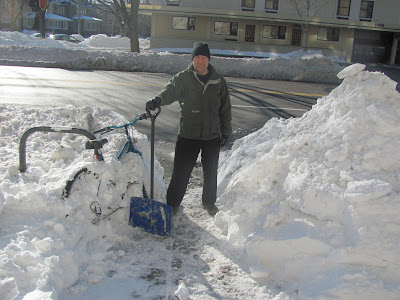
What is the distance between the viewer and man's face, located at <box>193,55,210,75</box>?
4023mm

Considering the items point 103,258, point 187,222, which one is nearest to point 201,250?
point 187,222

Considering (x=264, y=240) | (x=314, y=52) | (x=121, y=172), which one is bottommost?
(x=264, y=240)

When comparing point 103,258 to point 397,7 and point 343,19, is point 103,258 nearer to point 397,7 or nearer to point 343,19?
point 343,19

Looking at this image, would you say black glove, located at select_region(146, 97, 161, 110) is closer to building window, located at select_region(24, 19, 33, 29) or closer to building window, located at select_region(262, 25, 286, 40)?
building window, located at select_region(262, 25, 286, 40)

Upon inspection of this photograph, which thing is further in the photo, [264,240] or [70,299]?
[264,240]

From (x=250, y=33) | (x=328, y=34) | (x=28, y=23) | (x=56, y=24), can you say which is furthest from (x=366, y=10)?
(x=28, y=23)

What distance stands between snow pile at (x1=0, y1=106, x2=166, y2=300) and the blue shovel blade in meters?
0.10

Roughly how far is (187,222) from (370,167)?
6.25 feet

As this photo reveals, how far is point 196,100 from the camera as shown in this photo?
13.5 feet

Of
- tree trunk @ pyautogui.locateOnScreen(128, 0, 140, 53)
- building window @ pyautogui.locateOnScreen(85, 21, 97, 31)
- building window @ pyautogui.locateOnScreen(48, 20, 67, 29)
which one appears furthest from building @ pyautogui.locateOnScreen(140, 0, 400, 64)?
building window @ pyautogui.locateOnScreen(85, 21, 97, 31)

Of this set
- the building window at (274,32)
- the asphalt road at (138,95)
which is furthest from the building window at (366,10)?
the asphalt road at (138,95)

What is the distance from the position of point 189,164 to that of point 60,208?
1.52 m

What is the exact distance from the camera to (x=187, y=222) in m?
4.29

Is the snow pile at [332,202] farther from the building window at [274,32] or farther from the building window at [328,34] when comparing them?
the building window at [328,34]
